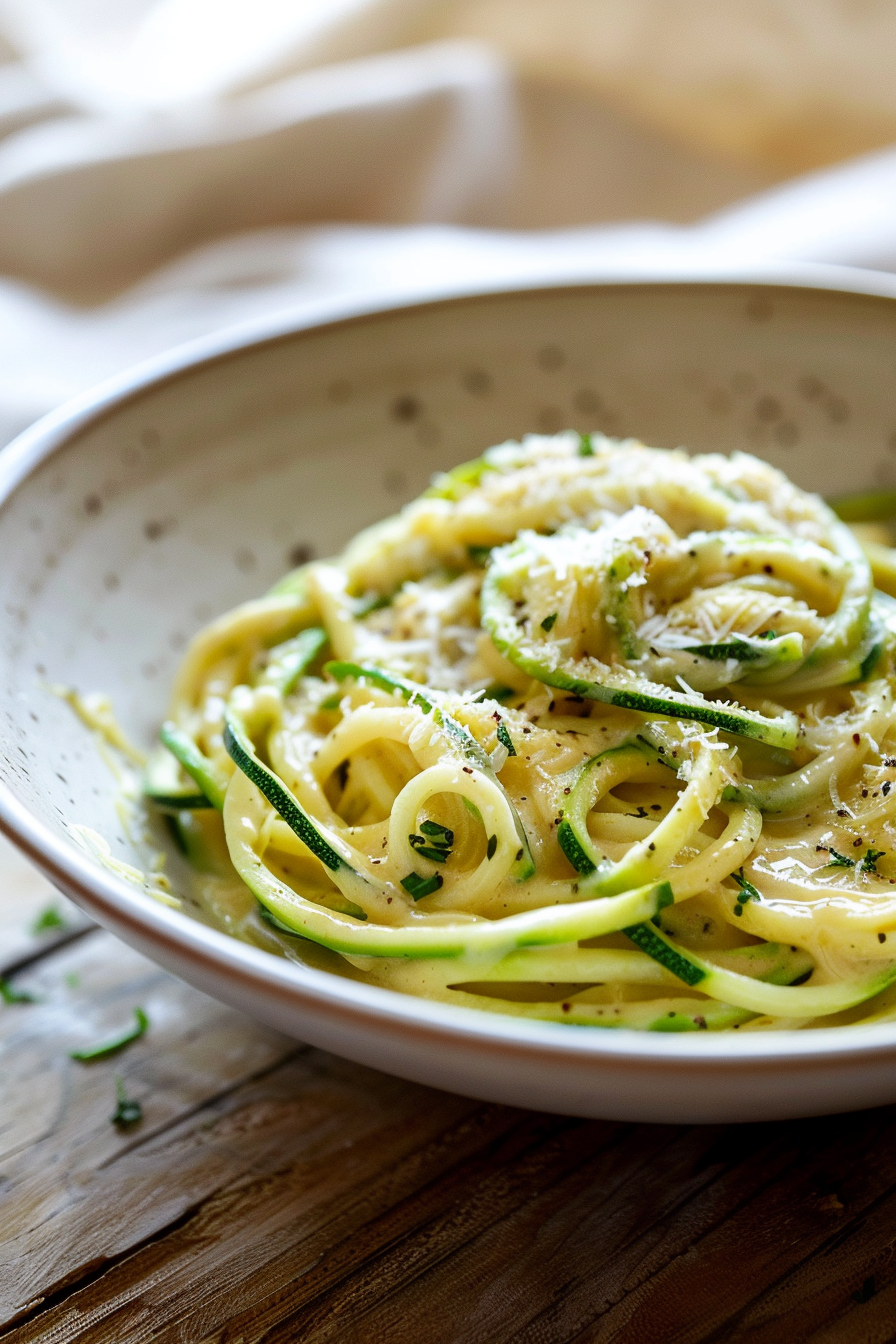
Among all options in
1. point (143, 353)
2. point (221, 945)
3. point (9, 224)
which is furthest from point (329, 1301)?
point (9, 224)

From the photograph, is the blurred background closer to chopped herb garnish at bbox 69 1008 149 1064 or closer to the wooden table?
chopped herb garnish at bbox 69 1008 149 1064

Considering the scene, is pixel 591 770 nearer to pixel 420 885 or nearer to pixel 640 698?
pixel 640 698

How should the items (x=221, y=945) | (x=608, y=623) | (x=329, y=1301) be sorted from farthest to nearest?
(x=608, y=623), (x=329, y=1301), (x=221, y=945)

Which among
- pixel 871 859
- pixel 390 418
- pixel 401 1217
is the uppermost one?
pixel 390 418

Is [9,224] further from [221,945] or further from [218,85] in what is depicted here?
[221,945]

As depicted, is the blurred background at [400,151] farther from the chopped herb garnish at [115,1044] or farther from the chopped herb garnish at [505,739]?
the chopped herb garnish at [505,739]

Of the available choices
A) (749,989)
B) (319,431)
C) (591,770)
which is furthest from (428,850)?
(319,431)
